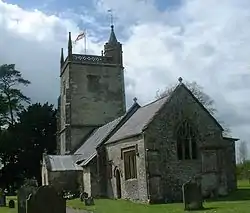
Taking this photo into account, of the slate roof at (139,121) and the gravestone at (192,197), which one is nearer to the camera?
the gravestone at (192,197)

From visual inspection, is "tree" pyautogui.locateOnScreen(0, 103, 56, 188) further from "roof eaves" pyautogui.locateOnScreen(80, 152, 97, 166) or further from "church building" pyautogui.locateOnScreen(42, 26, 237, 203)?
"roof eaves" pyautogui.locateOnScreen(80, 152, 97, 166)

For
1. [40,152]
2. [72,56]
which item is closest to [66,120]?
[72,56]

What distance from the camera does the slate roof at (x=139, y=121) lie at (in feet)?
92.8

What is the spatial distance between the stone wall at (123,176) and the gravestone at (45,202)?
13370mm

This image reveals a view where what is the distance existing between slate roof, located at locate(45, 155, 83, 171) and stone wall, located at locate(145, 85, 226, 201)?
11.9 meters

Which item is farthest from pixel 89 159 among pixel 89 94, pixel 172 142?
pixel 89 94

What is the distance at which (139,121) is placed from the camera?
99.3ft

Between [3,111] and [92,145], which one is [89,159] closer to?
[92,145]

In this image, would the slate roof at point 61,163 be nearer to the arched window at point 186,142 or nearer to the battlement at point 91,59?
the battlement at point 91,59

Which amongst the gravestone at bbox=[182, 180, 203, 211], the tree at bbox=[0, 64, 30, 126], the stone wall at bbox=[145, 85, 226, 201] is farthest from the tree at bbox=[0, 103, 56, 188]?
the gravestone at bbox=[182, 180, 203, 211]

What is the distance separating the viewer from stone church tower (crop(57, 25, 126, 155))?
150 feet

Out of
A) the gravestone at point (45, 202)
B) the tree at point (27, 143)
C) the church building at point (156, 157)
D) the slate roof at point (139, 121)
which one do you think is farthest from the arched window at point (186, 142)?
the tree at point (27, 143)

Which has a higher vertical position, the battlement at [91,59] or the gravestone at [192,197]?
the battlement at [91,59]

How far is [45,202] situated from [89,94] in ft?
108
